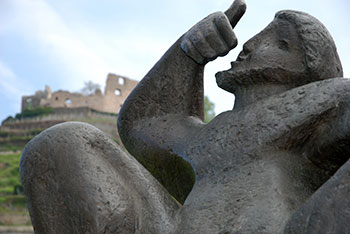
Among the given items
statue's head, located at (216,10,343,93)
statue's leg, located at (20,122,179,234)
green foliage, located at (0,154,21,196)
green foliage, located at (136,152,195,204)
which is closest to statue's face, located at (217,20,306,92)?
statue's head, located at (216,10,343,93)

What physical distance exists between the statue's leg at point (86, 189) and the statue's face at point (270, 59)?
654 millimetres

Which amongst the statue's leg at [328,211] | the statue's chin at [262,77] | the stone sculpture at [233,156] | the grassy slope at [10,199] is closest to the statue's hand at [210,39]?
the stone sculpture at [233,156]

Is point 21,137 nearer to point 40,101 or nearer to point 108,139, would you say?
point 40,101

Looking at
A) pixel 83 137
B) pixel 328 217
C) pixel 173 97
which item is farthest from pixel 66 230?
pixel 328 217

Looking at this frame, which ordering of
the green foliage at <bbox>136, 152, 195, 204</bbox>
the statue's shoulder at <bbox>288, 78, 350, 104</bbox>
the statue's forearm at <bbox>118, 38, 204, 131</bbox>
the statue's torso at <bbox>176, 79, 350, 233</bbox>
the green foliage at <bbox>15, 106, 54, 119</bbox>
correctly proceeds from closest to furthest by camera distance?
1. the statue's torso at <bbox>176, 79, 350, 233</bbox>
2. the statue's shoulder at <bbox>288, 78, 350, 104</bbox>
3. the green foliage at <bbox>136, 152, 195, 204</bbox>
4. the statue's forearm at <bbox>118, 38, 204, 131</bbox>
5. the green foliage at <bbox>15, 106, 54, 119</bbox>

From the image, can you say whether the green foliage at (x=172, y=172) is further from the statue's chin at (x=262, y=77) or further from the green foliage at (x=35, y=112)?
the green foliage at (x=35, y=112)

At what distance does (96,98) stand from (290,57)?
48.2m

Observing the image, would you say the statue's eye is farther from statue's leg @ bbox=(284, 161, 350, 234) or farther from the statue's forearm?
statue's leg @ bbox=(284, 161, 350, 234)

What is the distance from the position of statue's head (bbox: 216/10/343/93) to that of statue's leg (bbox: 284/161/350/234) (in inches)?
25.9

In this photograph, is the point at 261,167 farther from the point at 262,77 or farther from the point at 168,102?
the point at 168,102

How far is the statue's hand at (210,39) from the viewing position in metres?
2.58

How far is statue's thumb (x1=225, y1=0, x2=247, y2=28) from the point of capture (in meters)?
2.76

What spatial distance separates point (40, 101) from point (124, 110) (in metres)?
50.9

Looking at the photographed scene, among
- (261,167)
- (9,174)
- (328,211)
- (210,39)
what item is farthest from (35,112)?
(328,211)
